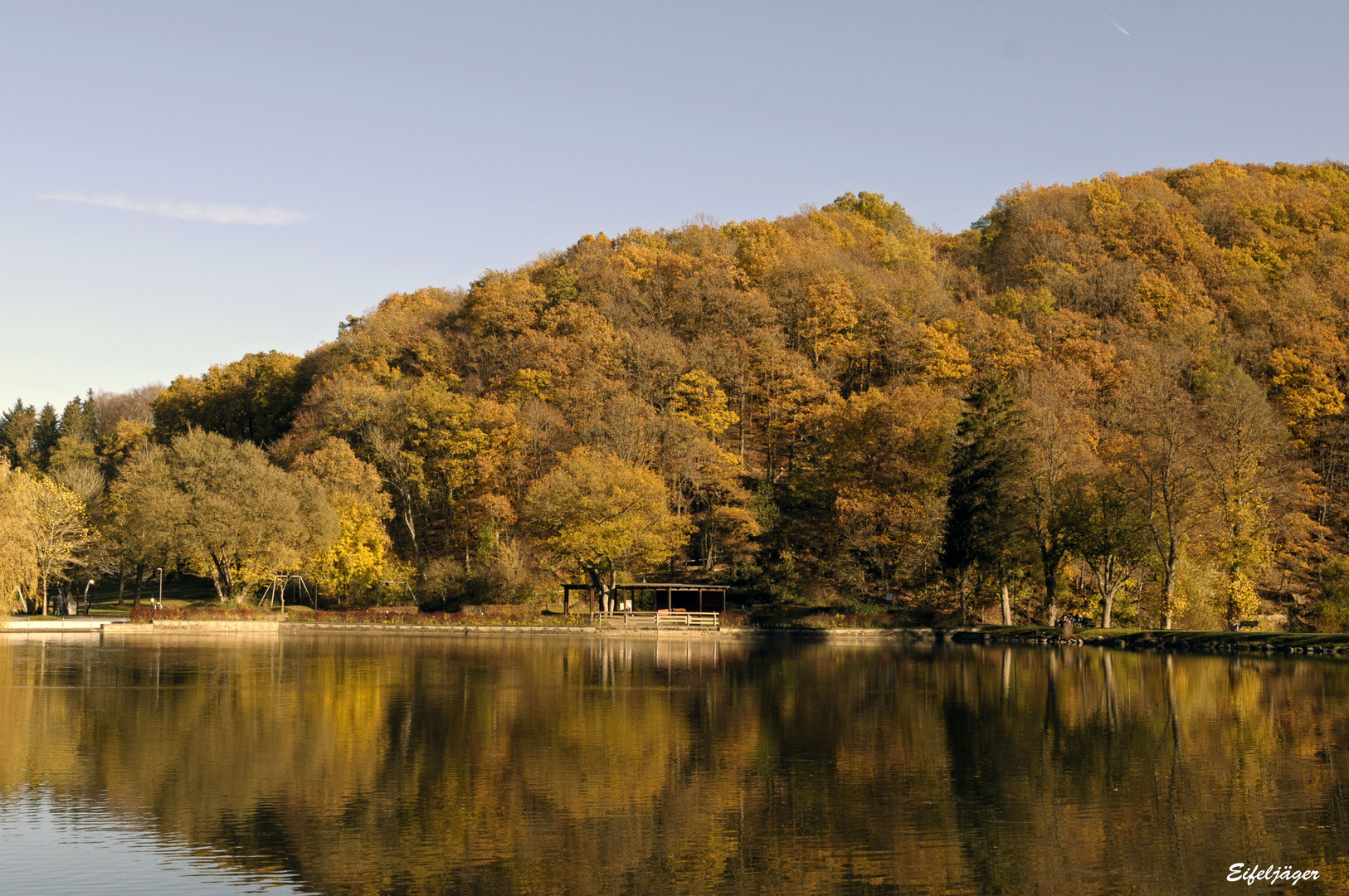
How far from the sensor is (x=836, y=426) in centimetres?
7419

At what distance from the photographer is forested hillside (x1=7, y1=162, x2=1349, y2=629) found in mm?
60344

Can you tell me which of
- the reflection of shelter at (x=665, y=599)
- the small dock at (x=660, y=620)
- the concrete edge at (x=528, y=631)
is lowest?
the concrete edge at (x=528, y=631)

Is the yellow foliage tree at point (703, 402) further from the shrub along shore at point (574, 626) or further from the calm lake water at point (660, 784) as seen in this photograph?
the calm lake water at point (660, 784)

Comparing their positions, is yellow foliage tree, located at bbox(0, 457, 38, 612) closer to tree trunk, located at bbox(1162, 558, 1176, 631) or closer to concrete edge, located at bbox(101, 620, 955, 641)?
concrete edge, located at bbox(101, 620, 955, 641)

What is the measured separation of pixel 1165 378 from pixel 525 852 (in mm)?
74200

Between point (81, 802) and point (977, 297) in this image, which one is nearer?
point (81, 802)

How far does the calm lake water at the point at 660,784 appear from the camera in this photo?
47.0 ft

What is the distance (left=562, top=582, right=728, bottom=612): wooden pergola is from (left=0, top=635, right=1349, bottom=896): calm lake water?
89.7 ft

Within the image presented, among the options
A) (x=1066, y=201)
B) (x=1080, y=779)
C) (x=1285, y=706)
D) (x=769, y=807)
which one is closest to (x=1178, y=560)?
(x=1285, y=706)

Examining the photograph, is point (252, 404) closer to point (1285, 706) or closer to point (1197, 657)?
point (1197, 657)

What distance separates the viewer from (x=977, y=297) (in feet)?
349

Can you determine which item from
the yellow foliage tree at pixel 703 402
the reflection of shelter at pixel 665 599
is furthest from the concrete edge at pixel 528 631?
the yellow foliage tree at pixel 703 402

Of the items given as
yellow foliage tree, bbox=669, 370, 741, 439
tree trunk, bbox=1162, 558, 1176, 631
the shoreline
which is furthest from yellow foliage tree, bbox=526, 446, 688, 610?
tree trunk, bbox=1162, 558, 1176, 631

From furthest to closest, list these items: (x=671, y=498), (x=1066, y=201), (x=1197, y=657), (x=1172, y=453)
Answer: (x=1066, y=201)
(x=671, y=498)
(x=1172, y=453)
(x=1197, y=657)
